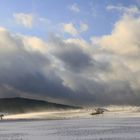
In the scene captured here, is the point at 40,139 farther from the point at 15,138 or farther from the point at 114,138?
the point at 114,138

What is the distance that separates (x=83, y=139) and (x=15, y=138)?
1459cm

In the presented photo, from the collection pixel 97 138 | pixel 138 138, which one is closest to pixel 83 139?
pixel 97 138

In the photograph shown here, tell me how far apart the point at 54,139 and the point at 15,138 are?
9.80m

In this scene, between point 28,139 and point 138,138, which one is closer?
point 138,138

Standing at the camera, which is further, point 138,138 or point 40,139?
point 40,139

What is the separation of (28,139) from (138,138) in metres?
20.0

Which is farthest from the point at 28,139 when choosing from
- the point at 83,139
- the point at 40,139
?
the point at 83,139

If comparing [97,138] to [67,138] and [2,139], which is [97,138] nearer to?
[67,138]

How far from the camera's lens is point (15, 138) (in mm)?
99875

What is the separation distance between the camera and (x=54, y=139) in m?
93.7

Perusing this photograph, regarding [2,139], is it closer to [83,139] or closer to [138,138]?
[83,139]

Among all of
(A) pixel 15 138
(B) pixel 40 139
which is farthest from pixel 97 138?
(A) pixel 15 138

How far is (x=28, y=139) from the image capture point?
95000 millimetres

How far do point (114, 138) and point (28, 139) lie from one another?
15621 millimetres
